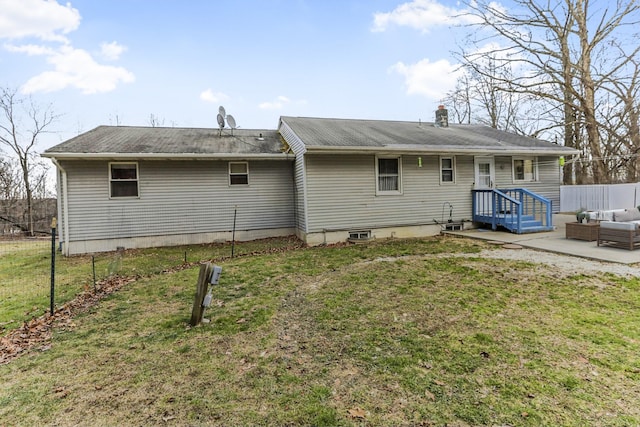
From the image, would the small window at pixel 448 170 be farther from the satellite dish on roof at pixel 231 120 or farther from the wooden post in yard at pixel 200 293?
the wooden post in yard at pixel 200 293

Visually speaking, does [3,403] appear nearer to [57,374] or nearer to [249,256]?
[57,374]

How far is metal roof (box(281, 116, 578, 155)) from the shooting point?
9570mm

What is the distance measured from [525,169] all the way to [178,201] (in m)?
12.2

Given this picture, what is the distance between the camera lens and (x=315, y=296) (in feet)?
16.4

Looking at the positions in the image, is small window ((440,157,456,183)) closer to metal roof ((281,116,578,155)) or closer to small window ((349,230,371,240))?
metal roof ((281,116,578,155))

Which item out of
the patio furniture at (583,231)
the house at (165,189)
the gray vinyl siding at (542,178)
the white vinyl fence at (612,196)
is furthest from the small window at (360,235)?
the white vinyl fence at (612,196)

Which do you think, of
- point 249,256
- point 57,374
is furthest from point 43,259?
point 57,374

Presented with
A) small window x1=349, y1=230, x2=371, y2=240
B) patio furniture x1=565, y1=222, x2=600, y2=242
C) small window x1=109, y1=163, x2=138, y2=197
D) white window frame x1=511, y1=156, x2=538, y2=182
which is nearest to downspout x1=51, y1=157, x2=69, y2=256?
small window x1=109, y1=163, x2=138, y2=197

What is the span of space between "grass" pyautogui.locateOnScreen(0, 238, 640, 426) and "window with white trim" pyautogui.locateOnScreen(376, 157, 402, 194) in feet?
17.1

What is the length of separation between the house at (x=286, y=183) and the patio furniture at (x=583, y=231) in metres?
1.31

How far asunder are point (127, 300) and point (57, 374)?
2.21 meters

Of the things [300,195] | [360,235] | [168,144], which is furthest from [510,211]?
[168,144]

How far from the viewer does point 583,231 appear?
336 inches

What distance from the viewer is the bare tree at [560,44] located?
16.4 metres
